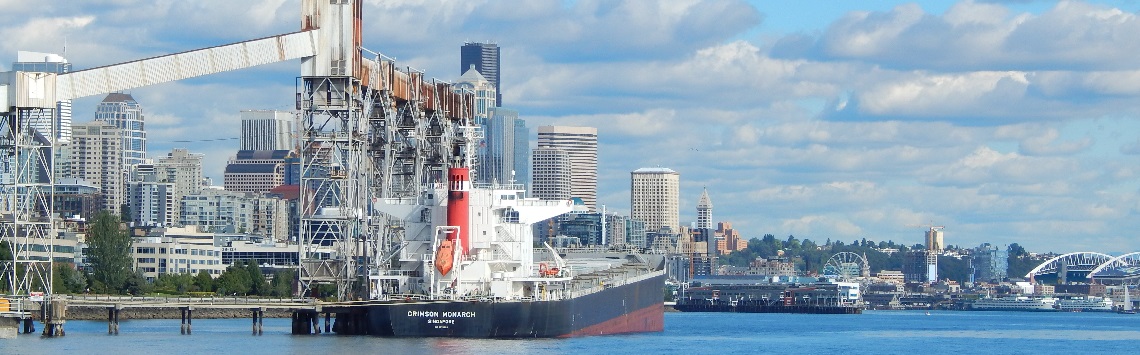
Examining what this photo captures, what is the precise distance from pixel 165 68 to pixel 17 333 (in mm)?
13588

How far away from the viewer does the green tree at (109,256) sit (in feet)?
479

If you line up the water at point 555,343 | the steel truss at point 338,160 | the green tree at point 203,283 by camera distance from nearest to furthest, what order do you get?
1. the water at point 555,343
2. the steel truss at point 338,160
3. the green tree at point 203,283

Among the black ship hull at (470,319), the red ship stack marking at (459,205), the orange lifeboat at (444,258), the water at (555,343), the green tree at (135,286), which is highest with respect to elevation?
the red ship stack marking at (459,205)

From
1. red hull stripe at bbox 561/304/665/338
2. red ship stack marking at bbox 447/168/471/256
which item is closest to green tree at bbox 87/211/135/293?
red hull stripe at bbox 561/304/665/338

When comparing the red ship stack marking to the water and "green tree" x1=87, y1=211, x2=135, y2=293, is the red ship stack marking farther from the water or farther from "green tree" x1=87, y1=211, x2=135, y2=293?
"green tree" x1=87, y1=211, x2=135, y2=293

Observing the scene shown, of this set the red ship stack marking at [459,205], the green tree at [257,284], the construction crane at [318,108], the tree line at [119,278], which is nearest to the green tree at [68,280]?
the tree line at [119,278]

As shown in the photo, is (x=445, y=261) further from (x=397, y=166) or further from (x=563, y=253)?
(x=563, y=253)

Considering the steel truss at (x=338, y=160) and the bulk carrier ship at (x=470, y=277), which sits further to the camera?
the steel truss at (x=338, y=160)

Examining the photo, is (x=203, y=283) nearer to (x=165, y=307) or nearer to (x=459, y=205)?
(x=165, y=307)

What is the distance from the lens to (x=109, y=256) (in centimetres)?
14662

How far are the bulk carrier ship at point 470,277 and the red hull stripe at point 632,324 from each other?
4.68 feet

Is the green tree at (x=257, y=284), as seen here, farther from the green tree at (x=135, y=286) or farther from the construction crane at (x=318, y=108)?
the construction crane at (x=318, y=108)

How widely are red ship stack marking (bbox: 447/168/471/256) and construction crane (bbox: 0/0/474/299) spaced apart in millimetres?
5680

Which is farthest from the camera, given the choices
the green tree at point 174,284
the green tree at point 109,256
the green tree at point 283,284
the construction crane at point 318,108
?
the green tree at point 283,284
